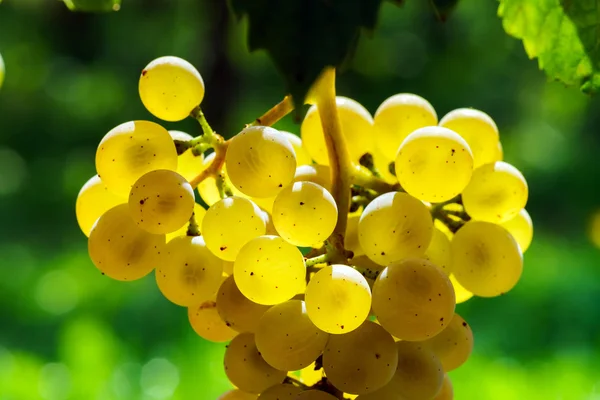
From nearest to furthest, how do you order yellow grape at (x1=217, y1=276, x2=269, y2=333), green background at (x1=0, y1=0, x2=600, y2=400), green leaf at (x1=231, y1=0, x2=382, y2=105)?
green leaf at (x1=231, y1=0, x2=382, y2=105)
yellow grape at (x1=217, y1=276, x2=269, y2=333)
green background at (x1=0, y1=0, x2=600, y2=400)

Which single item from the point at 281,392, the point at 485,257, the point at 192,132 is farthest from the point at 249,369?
the point at 192,132

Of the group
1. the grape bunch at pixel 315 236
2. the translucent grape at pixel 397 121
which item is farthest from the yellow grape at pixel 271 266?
the translucent grape at pixel 397 121

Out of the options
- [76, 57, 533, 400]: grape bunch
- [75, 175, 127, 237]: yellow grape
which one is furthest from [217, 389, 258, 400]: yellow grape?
[75, 175, 127, 237]: yellow grape

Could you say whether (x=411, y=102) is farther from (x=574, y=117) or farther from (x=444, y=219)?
(x=574, y=117)

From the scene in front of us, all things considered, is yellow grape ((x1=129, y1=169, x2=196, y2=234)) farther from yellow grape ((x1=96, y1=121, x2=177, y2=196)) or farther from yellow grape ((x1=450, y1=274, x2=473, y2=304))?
yellow grape ((x1=450, y1=274, x2=473, y2=304))

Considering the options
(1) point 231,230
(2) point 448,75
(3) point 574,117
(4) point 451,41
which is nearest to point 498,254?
(1) point 231,230

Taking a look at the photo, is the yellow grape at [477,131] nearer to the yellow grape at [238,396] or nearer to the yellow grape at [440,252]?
the yellow grape at [440,252]

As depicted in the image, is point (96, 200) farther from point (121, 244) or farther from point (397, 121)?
point (397, 121)
